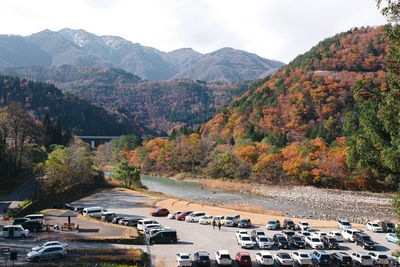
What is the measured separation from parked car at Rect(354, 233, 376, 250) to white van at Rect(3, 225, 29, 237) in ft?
88.4

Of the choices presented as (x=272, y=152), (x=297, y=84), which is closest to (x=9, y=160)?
(x=272, y=152)

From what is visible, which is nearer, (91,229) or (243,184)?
(91,229)

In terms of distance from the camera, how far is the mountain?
154 metres

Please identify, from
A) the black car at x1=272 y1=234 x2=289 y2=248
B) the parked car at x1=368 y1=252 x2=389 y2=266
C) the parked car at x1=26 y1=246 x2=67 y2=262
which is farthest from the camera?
the black car at x1=272 y1=234 x2=289 y2=248

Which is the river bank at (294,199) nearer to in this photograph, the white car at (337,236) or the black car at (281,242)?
the white car at (337,236)

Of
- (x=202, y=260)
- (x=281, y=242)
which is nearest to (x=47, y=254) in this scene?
(x=202, y=260)

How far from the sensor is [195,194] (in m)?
63.1

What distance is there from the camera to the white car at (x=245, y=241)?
81.2 ft

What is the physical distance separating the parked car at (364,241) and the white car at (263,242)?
7334 millimetres

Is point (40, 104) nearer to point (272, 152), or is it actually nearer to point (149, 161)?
point (149, 161)

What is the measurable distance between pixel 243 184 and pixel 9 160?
48.2 metres

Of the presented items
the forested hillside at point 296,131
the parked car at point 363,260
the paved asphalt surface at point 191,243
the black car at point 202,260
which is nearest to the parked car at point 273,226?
the paved asphalt surface at point 191,243

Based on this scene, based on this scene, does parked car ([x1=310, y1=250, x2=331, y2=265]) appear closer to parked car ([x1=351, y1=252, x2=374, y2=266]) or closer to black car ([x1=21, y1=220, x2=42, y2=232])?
parked car ([x1=351, y1=252, x2=374, y2=266])

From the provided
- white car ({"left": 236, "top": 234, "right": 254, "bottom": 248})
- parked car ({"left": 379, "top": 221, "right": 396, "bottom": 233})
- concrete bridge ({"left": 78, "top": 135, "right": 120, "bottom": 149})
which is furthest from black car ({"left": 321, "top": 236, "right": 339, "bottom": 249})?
concrete bridge ({"left": 78, "top": 135, "right": 120, "bottom": 149})
